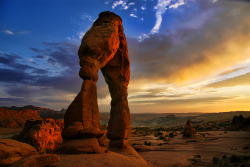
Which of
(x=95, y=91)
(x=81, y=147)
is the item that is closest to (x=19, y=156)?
(x=81, y=147)

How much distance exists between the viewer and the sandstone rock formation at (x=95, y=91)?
627cm

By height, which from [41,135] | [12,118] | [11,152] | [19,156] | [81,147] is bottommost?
[12,118]

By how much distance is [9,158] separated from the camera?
347cm

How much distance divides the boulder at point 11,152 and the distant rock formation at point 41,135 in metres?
8.16

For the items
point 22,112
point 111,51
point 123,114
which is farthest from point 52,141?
point 22,112

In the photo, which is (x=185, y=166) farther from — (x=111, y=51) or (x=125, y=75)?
(x=111, y=51)

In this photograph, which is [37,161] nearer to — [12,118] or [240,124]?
[240,124]

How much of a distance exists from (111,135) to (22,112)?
4077cm

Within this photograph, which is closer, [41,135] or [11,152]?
[11,152]

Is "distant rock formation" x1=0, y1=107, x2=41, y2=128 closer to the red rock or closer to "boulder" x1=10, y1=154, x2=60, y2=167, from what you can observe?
the red rock

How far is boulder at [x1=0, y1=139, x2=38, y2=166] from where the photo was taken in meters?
3.39

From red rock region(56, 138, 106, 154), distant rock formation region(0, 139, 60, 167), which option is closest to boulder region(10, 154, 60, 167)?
distant rock formation region(0, 139, 60, 167)

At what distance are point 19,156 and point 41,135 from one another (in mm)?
8765

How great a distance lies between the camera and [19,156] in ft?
12.4
